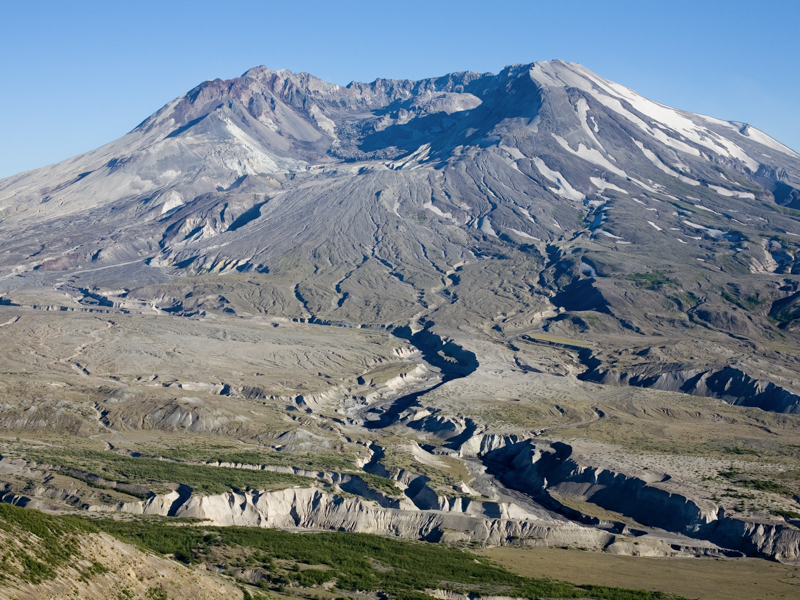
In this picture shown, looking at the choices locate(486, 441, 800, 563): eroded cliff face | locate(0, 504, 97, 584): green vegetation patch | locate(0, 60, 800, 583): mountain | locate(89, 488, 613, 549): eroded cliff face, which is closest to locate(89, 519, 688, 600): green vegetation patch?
locate(0, 60, 800, 583): mountain

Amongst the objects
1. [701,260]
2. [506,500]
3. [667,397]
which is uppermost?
[701,260]

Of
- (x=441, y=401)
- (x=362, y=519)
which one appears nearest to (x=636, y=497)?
(x=362, y=519)

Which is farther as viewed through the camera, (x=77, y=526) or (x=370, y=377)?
(x=370, y=377)

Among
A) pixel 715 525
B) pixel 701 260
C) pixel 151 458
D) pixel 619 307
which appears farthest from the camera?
pixel 701 260

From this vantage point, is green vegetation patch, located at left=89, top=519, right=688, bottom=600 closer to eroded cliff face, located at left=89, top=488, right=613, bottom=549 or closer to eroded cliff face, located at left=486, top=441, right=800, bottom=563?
eroded cliff face, located at left=89, top=488, right=613, bottom=549

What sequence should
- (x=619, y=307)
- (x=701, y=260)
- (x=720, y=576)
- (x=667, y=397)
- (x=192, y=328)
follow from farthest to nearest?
(x=701, y=260) → (x=619, y=307) → (x=192, y=328) → (x=667, y=397) → (x=720, y=576)

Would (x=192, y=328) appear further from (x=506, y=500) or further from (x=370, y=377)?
(x=506, y=500)

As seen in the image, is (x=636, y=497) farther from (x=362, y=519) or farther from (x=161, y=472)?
(x=161, y=472)

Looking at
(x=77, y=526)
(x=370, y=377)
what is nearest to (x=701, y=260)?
(x=370, y=377)
